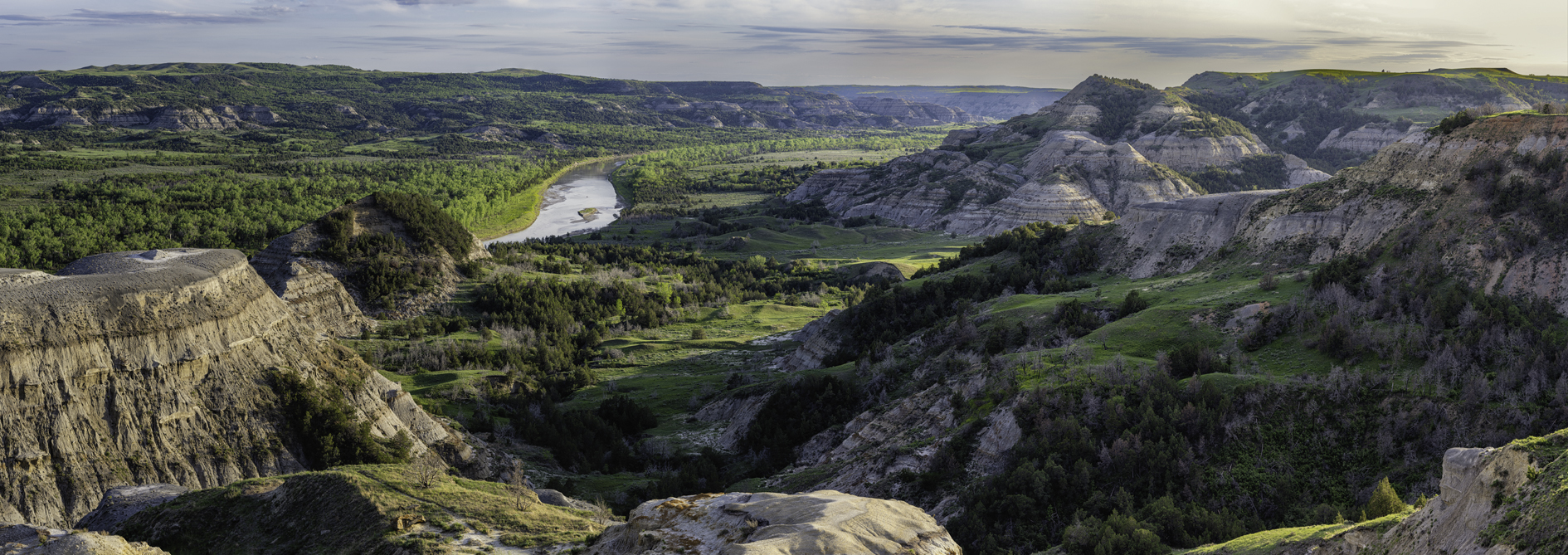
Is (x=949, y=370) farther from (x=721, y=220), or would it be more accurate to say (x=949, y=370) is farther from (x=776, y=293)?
(x=721, y=220)

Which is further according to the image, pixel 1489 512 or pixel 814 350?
pixel 814 350

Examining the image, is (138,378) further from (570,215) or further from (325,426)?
(570,215)

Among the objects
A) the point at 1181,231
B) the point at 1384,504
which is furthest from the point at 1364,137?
the point at 1384,504

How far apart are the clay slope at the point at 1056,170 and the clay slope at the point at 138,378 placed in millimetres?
112664

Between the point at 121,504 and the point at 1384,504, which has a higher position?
the point at 1384,504

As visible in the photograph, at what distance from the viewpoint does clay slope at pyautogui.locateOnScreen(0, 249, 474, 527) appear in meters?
25.9

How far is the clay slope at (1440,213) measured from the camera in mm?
35125

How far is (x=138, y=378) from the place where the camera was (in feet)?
93.6

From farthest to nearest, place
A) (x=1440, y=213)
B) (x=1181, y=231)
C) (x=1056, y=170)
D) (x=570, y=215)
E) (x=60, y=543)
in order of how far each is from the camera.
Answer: (x=570, y=215) < (x=1056, y=170) < (x=1181, y=231) < (x=1440, y=213) < (x=60, y=543)

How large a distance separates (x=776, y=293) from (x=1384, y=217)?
2458 inches

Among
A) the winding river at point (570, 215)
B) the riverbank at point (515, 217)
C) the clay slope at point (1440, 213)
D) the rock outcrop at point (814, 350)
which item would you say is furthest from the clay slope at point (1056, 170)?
the rock outcrop at point (814, 350)

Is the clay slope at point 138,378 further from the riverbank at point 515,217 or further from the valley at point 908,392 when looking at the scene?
the riverbank at point 515,217

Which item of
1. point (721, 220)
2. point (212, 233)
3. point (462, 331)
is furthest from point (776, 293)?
point (212, 233)

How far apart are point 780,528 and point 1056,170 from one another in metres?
141
